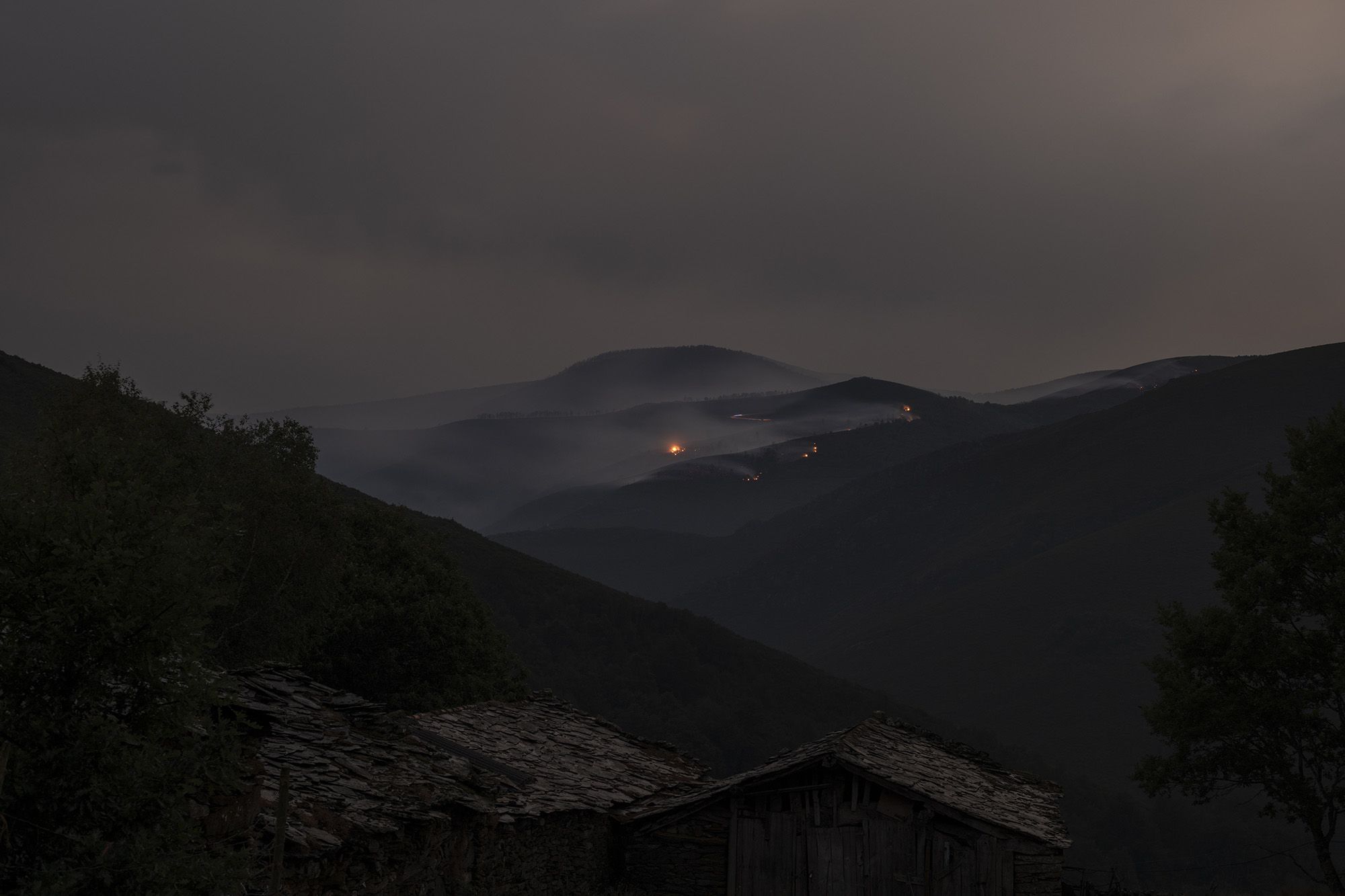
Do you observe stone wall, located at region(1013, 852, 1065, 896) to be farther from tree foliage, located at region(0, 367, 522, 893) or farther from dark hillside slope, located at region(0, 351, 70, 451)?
dark hillside slope, located at region(0, 351, 70, 451)

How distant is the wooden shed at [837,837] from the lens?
24.5 metres

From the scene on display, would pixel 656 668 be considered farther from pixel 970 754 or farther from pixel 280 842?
pixel 280 842

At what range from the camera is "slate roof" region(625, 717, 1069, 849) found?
25.0 meters

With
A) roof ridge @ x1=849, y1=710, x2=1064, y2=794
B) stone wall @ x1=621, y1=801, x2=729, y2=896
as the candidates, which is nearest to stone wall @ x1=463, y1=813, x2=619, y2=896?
stone wall @ x1=621, y1=801, x2=729, y2=896

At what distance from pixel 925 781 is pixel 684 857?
6260mm

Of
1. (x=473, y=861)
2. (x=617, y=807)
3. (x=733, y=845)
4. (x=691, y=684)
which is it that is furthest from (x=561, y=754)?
(x=691, y=684)

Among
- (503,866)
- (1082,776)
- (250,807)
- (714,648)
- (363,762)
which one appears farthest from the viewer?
(714,648)

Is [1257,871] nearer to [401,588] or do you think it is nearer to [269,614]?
[401,588]

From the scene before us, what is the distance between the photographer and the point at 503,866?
19.4m

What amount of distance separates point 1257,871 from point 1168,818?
428 inches

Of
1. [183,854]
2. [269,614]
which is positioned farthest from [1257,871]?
[183,854]

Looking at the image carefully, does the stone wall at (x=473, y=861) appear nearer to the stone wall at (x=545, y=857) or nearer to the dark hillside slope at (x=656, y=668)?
the stone wall at (x=545, y=857)

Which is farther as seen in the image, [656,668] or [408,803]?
[656,668]

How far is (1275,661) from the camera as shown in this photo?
32875 mm
